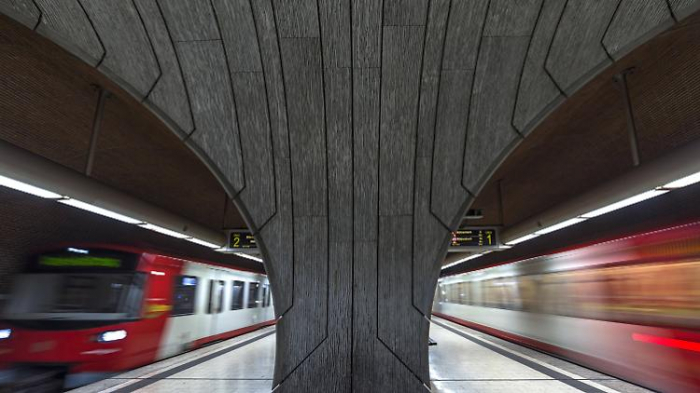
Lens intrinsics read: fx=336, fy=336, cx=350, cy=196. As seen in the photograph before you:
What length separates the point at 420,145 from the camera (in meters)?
3.43

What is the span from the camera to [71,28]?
2.75 meters

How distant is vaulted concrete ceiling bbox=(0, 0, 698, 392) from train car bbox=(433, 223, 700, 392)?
3.21m

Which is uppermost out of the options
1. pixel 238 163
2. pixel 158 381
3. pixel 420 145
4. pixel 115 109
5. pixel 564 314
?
pixel 115 109

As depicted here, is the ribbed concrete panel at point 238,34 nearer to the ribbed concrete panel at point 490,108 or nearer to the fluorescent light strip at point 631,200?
the ribbed concrete panel at point 490,108

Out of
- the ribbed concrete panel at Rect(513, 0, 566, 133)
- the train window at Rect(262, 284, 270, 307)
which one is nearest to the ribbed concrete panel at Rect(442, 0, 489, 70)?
the ribbed concrete panel at Rect(513, 0, 566, 133)

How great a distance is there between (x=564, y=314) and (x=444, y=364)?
9.05 ft

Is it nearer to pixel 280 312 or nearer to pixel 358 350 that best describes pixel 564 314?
pixel 358 350

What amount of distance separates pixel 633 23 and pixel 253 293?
12253mm

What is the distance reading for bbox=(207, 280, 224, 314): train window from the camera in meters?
9.04

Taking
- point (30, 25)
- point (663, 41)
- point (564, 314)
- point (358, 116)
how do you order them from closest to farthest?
1. point (30, 25)
2. point (358, 116)
3. point (663, 41)
4. point (564, 314)

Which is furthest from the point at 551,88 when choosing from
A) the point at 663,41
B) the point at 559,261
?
the point at 559,261

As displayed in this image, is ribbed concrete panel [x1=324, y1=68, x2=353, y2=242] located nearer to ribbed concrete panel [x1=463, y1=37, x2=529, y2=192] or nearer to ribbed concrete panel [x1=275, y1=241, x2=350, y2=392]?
ribbed concrete panel [x1=275, y1=241, x2=350, y2=392]

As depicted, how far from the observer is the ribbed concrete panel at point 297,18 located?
296 cm

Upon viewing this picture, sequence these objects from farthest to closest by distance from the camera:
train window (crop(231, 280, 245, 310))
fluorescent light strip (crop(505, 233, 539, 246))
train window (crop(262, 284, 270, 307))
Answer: train window (crop(262, 284, 270, 307)) < train window (crop(231, 280, 245, 310)) < fluorescent light strip (crop(505, 233, 539, 246))
